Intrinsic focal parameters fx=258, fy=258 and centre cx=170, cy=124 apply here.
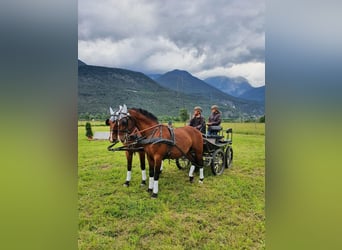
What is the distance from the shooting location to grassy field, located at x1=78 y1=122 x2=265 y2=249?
5.82 ft

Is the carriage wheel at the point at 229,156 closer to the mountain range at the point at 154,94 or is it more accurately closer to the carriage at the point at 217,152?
the carriage at the point at 217,152

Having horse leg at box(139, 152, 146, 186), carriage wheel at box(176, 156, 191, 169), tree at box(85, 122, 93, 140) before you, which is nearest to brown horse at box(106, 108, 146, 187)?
horse leg at box(139, 152, 146, 186)

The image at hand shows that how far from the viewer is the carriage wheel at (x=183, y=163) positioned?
92.3 inches

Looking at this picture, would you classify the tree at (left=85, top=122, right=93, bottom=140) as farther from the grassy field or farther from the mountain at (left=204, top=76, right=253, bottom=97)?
the mountain at (left=204, top=76, right=253, bottom=97)

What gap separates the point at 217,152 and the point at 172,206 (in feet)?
2.19

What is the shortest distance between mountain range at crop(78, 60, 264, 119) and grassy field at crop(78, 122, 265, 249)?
0.49 ft

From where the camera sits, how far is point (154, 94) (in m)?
2.10

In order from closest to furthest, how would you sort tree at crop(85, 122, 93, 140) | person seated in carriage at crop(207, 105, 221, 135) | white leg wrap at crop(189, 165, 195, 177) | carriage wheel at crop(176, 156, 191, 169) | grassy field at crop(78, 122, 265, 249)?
grassy field at crop(78, 122, 265, 249) < tree at crop(85, 122, 93, 140) < person seated in carriage at crop(207, 105, 221, 135) < white leg wrap at crop(189, 165, 195, 177) < carriage wheel at crop(176, 156, 191, 169)

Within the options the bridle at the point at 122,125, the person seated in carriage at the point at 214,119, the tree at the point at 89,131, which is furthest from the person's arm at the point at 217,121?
the tree at the point at 89,131

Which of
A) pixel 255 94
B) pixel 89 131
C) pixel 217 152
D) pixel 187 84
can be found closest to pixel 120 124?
pixel 89 131

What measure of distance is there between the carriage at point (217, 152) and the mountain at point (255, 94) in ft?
1.02

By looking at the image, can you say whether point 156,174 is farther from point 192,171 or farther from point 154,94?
point 154,94
